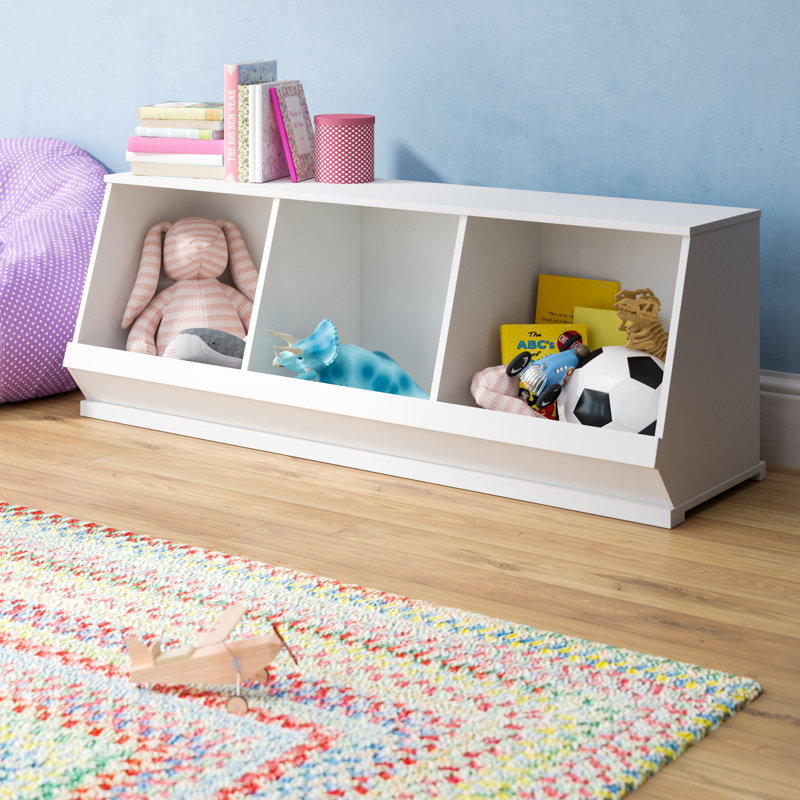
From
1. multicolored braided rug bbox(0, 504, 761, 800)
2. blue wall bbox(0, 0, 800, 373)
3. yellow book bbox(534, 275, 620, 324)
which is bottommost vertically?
multicolored braided rug bbox(0, 504, 761, 800)

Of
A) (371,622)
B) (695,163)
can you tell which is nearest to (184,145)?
(695,163)

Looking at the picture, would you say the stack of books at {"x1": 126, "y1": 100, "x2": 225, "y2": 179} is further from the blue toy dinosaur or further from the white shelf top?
the blue toy dinosaur

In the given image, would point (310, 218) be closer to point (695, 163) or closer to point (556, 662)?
point (695, 163)

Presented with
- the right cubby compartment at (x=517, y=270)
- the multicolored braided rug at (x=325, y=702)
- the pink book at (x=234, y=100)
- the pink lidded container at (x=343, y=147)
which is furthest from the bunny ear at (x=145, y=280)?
the multicolored braided rug at (x=325, y=702)

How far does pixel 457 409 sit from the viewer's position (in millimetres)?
1833

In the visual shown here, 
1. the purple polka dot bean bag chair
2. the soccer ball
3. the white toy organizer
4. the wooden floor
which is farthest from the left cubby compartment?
the soccer ball

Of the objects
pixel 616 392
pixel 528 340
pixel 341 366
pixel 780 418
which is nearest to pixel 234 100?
pixel 341 366

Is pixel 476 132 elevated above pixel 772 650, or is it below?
above

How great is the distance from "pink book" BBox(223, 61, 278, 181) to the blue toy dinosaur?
37 centimetres

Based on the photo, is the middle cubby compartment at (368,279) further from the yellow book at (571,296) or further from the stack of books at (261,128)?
the yellow book at (571,296)

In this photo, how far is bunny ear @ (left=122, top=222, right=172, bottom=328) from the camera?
7.45ft

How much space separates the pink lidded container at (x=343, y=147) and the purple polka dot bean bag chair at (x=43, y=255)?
0.63 m

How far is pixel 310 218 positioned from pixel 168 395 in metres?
0.44

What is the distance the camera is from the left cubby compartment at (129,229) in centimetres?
222
